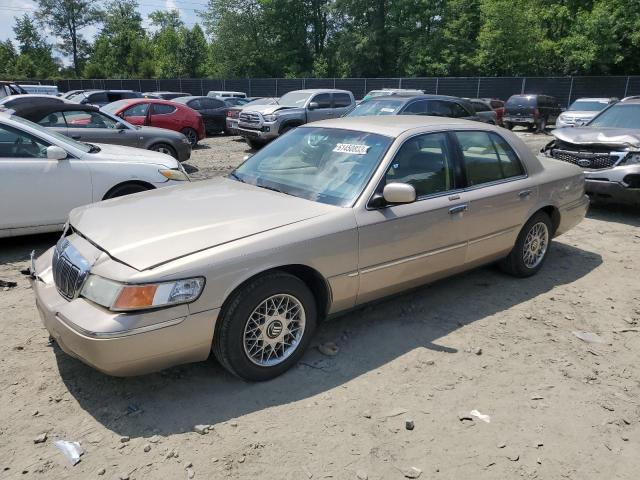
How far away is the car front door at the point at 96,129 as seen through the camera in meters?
9.33

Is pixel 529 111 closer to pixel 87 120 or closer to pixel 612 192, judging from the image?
pixel 612 192

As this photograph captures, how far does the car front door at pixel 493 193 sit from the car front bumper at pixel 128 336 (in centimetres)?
250

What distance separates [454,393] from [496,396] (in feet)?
0.86

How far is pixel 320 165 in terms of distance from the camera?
413 centimetres

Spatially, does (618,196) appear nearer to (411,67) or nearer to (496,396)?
(496,396)

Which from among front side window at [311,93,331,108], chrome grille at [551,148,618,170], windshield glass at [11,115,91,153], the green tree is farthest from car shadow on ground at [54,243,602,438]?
the green tree

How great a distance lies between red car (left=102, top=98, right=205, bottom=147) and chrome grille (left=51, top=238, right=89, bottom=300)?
11.5m

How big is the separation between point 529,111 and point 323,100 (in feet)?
37.4

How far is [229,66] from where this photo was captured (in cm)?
5178

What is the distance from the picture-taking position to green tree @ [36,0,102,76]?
213 ft

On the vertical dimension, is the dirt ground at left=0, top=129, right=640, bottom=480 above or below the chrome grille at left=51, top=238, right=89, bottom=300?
below

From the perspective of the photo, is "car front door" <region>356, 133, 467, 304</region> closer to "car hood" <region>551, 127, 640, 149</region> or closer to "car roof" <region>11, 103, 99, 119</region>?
"car hood" <region>551, 127, 640, 149</region>

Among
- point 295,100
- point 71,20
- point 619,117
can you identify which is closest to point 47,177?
point 619,117

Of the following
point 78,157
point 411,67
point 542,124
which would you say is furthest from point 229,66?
point 78,157
